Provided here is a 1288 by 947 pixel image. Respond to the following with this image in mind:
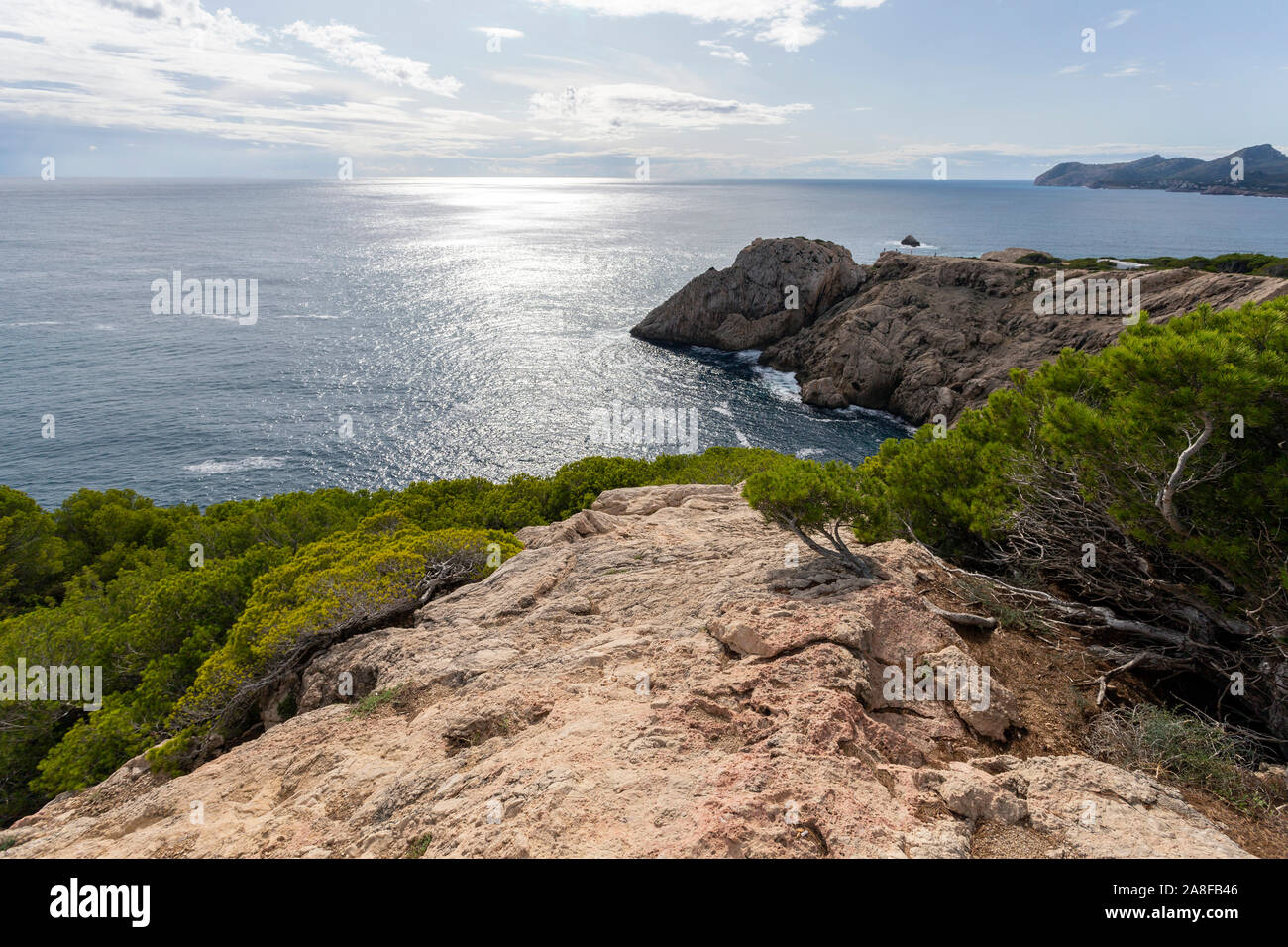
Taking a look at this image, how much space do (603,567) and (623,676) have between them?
5348mm

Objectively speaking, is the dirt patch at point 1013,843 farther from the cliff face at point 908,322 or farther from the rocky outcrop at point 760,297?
the rocky outcrop at point 760,297

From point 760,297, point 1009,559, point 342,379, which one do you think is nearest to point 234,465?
point 342,379

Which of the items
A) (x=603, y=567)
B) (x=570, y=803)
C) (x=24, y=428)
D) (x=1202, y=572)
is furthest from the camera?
(x=24, y=428)

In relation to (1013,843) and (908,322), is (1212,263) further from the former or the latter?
(1013,843)

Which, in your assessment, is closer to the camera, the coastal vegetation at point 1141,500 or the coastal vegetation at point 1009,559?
the coastal vegetation at point 1141,500

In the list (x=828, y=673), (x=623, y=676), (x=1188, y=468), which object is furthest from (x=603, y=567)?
(x=1188, y=468)

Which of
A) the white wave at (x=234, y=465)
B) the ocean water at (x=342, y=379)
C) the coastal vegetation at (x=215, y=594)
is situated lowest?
the coastal vegetation at (x=215, y=594)

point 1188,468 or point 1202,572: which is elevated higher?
point 1188,468

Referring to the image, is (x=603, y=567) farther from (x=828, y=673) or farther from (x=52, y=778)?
(x=52, y=778)

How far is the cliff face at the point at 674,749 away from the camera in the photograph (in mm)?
6949

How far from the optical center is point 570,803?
7293mm

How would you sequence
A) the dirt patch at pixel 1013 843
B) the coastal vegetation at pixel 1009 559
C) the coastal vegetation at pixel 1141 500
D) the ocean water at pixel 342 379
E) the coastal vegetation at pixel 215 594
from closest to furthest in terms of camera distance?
the dirt patch at pixel 1013 843
the coastal vegetation at pixel 1141 500
the coastal vegetation at pixel 1009 559
the coastal vegetation at pixel 215 594
the ocean water at pixel 342 379

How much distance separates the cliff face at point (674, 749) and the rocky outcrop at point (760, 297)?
78758 millimetres

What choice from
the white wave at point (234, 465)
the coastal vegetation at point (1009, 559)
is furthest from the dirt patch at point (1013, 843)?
the white wave at point (234, 465)
